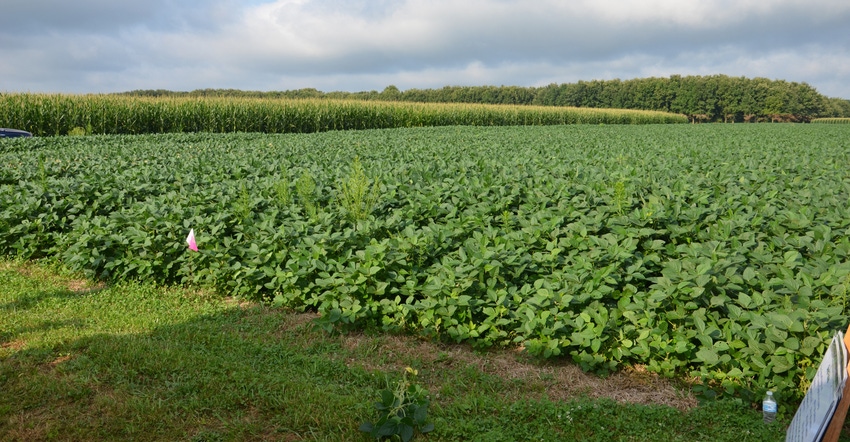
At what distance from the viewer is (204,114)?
2731 centimetres

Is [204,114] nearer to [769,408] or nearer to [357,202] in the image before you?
[357,202]

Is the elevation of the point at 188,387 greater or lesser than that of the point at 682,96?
lesser

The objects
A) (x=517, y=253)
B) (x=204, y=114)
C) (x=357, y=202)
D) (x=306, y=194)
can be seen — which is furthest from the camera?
(x=204, y=114)

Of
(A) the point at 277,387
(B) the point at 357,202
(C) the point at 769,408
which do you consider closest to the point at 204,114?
(B) the point at 357,202

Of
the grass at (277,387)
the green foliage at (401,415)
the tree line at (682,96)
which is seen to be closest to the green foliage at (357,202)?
the grass at (277,387)

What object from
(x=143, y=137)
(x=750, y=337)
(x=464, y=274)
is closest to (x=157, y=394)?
(x=464, y=274)

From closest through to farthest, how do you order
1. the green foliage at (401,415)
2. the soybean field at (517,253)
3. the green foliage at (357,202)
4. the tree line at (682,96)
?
the green foliage at (401,415) → the soybean field at (517,253) → the green foliage at (357,202) → the tree line at (682,96)

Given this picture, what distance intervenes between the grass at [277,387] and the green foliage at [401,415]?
111 millimetres

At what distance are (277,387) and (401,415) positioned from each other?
91 centimetres

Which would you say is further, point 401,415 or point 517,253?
point 517,253

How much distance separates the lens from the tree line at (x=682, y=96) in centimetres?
8531

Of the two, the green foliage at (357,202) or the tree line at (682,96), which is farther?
the tree line at (682,96)

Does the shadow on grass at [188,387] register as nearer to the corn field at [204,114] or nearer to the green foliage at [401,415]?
the green foliage at [401,415]

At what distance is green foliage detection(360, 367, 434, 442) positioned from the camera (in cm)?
299
